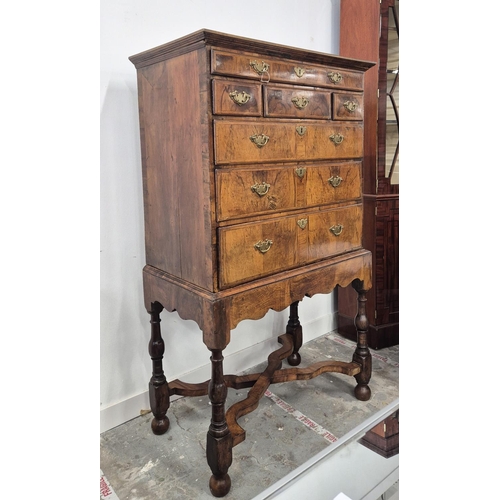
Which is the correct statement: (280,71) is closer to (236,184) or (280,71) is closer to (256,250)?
(236,184)

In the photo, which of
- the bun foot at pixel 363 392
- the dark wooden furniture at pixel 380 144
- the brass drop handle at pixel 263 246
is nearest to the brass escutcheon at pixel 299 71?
the brass drop handle at pixel 263 246

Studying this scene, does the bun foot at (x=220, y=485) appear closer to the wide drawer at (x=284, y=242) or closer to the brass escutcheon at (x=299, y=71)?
the wide drawer at (x=284, y=242)

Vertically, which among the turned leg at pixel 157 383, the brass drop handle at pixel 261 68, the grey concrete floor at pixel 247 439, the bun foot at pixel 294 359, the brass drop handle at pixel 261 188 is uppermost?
the brass drop handle at pixel 261 68

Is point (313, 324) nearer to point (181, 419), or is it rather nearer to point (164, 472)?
point (181, 419)

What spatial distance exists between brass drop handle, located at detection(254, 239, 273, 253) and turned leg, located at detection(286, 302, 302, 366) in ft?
2.99

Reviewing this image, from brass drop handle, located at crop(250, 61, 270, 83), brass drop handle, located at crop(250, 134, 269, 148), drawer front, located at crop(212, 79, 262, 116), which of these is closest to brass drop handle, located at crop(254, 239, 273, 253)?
brass drop handle, located at crop(250, 134, 269, 148)

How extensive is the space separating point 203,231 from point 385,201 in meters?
1.45

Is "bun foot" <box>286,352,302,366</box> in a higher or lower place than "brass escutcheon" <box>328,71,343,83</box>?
lower

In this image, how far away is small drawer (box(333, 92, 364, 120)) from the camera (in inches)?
73.5

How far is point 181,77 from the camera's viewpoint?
1532mm

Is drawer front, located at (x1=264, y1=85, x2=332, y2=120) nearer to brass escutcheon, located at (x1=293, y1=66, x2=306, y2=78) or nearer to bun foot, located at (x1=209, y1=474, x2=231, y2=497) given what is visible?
brass escutcheon, located at (x1=293, y1=66, x2=306, y2=78)

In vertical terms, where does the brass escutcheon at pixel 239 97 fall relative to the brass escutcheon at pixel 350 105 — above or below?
below

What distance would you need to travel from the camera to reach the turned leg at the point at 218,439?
158 cm
